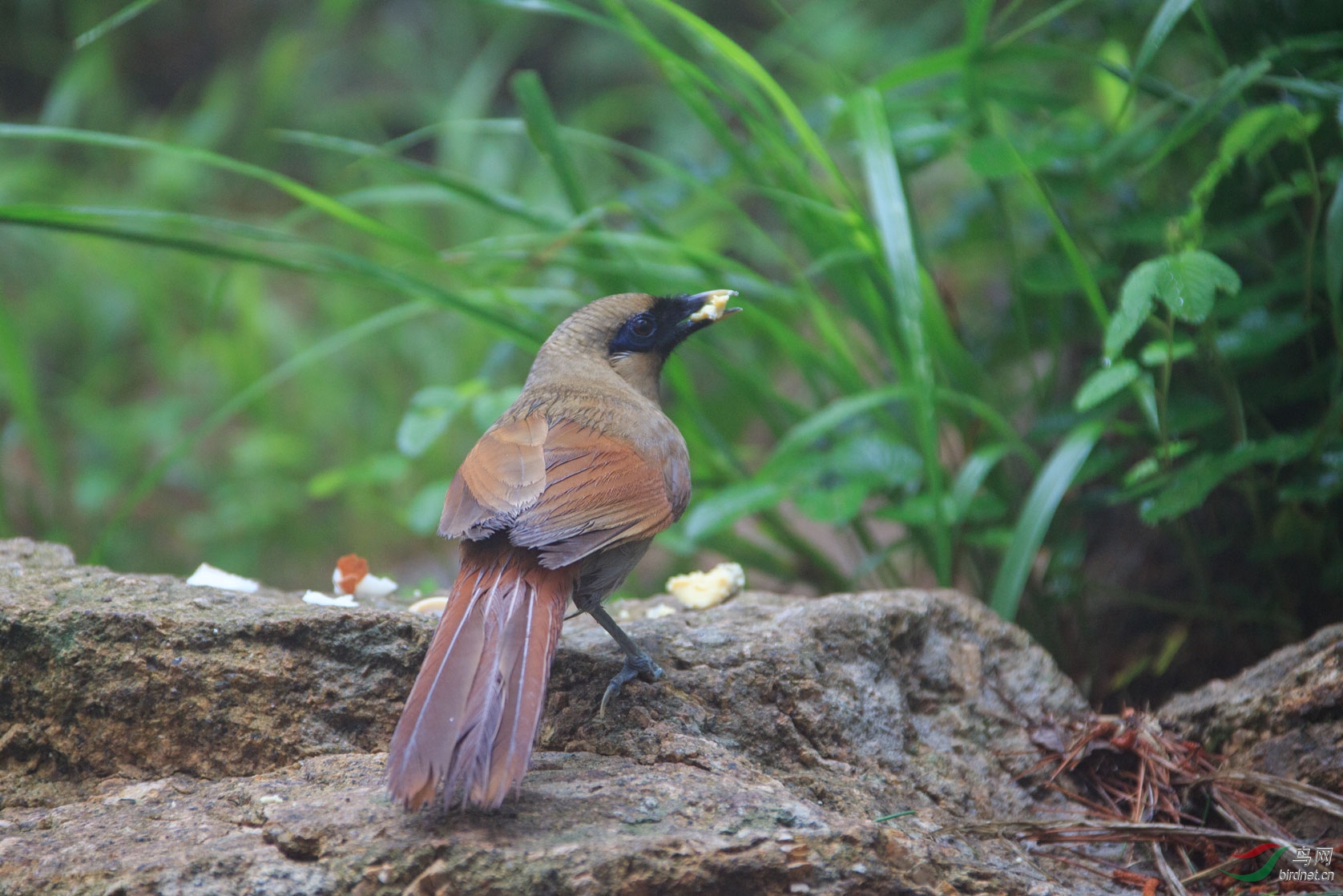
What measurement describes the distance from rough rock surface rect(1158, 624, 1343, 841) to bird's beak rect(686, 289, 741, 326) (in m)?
1.58

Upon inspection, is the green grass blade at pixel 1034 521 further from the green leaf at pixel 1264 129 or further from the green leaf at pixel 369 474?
the green leaf at pixel 369 474

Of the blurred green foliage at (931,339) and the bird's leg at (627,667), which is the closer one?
the bird's leg at (627,667)

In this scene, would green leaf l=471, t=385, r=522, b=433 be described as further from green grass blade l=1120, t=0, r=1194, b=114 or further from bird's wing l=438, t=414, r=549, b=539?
green grass blade l=1120, t=0, r=1194, b=114

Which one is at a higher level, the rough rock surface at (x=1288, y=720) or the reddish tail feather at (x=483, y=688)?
the reddish tail feather at (x=483, y=688)

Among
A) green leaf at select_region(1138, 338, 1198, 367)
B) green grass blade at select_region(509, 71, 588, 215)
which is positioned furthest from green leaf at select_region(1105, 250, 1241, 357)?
green grass blade at select_region(509, 71, 588, 215)

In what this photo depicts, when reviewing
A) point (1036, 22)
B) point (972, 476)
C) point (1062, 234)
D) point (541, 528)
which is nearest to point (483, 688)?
point (541, 528)

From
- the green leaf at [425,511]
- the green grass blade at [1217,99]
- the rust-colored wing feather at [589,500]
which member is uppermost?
the green grass blade at [1217,99]

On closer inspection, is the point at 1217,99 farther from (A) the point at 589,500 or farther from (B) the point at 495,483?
(B) the point at 495,483

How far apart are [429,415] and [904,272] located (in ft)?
5.28

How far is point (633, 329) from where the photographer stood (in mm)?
3059

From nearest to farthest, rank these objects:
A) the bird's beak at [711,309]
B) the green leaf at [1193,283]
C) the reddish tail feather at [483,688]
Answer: the reddish tail feather at [483,688]
the green leaf at [1193,283]
the bird's beak at [711,309]

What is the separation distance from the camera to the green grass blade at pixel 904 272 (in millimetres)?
3027

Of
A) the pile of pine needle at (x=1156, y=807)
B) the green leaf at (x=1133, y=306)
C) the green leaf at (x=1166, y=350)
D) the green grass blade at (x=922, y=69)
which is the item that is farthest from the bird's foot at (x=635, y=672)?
the green grass blade at (x=922, y=69)

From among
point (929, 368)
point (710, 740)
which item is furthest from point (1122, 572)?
point (710, 740)
